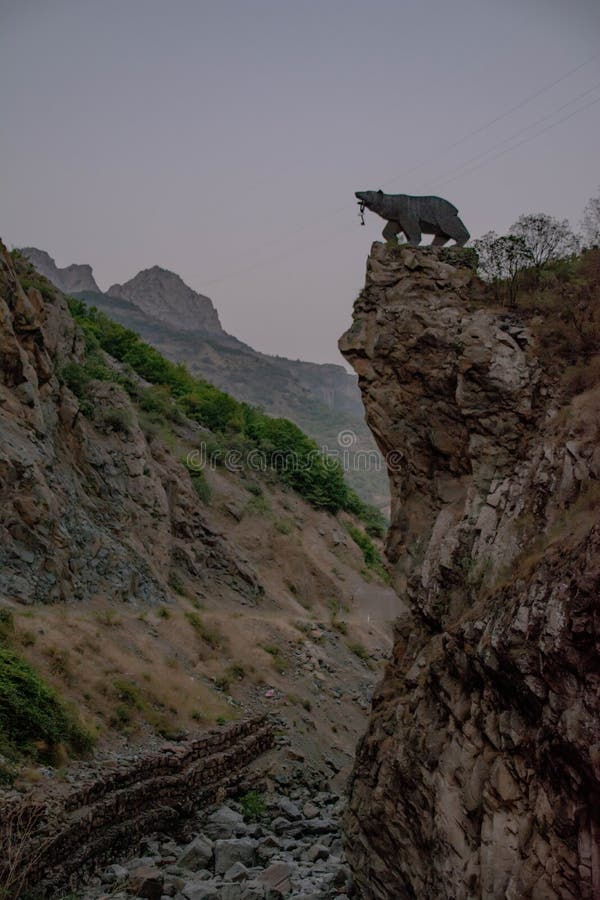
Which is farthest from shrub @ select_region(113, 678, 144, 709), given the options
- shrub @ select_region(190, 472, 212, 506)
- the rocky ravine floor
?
shrub @ select_region(190, 472, 212, 506)

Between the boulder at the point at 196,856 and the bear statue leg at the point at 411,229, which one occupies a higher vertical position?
the bear statue leg at the point at 411,229

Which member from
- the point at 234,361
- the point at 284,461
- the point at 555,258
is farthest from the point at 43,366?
the point at 234,361

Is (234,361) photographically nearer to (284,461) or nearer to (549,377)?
(284,461)

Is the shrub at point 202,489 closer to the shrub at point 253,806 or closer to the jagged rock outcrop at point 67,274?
the shrub at point 253,806

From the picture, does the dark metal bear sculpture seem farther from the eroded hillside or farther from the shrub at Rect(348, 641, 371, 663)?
the shrub at Rect(348, 641, 371, 663)

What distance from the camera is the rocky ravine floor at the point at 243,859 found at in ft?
37.6

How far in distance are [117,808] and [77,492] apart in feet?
44.1

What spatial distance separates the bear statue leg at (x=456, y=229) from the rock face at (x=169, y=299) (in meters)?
133

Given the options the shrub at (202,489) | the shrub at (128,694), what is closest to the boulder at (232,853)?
the shrub at (128,694)

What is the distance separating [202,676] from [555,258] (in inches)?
634

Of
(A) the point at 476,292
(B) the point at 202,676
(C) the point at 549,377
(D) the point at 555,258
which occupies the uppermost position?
(D) the point at 555,258

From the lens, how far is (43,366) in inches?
1006

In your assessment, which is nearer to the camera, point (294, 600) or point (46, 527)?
point (46, 527)

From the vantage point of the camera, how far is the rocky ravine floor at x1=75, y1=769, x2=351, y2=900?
37.6ft
